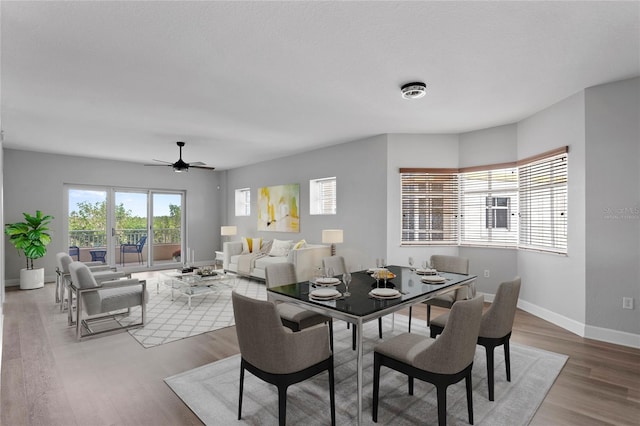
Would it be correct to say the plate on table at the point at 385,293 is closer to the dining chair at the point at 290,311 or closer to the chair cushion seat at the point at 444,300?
the dining chair at the point at 290,311

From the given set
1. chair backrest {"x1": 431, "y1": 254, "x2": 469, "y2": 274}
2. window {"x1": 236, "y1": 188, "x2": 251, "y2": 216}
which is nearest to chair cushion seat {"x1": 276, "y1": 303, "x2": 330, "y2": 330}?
chair backrest {"x1": 431, "y1": 254, "x2": 469, "y2": 274}

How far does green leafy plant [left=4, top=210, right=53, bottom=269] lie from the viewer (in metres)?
6.05

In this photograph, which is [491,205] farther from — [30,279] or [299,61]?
[30,279]

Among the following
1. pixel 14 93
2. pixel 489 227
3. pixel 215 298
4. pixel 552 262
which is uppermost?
pixel 14 93

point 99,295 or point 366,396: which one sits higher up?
point 99,295

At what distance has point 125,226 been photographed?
26.7 feet

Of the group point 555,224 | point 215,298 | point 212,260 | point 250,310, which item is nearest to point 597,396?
point 555,224

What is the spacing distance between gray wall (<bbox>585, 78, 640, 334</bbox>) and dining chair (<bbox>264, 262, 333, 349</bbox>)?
3.06 m

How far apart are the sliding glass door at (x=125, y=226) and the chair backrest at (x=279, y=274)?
652 centimetres

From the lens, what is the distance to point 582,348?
3379 mm

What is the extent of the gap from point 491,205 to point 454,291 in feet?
7.38

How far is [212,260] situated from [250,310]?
26.8ft

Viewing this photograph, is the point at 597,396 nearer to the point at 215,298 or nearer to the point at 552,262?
the point at 552,262

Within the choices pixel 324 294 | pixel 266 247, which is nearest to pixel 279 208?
pixel 266 247
